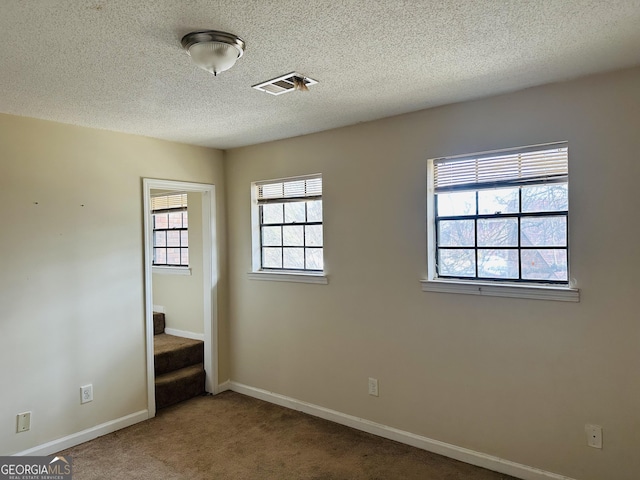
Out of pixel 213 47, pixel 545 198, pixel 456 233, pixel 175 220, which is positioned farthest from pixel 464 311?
pixel 175 220

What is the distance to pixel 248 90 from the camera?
8.18 feet

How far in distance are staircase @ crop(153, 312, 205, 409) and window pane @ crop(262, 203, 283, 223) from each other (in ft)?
5.09

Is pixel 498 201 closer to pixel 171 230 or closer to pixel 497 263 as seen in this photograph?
pixel 497 263

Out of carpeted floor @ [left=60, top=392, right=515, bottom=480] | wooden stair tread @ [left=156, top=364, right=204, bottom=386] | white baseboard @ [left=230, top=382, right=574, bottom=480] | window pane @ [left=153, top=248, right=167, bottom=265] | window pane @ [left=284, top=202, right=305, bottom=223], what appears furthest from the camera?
window pane @ [left=153, top=248, right=167, bottom=265]

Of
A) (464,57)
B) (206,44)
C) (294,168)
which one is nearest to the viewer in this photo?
(206,44)

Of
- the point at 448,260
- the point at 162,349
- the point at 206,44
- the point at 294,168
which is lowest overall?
the point at 162,349

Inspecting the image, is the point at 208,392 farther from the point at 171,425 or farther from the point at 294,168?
the point at 294,168

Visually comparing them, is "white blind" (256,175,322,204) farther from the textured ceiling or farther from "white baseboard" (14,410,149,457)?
"white baseboard" (14,410,149,457)

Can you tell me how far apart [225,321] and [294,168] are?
174 centimetres

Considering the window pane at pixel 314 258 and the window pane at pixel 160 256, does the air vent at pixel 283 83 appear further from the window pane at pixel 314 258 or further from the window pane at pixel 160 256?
the window pane at pixel 160 256

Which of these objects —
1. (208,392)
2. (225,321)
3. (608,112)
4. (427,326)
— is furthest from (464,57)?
(208,392)

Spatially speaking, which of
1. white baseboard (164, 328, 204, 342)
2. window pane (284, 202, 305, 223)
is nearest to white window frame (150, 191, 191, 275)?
white baseboard (164, 328, 204, 342)

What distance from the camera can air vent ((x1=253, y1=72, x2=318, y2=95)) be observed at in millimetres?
2293

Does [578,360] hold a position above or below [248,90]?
below
